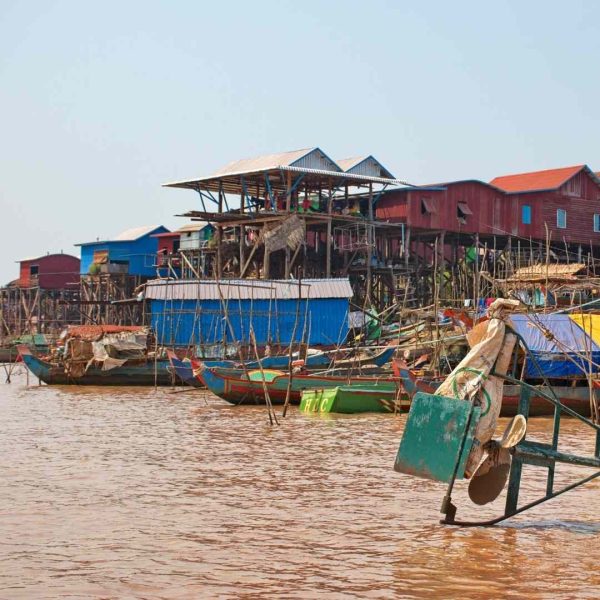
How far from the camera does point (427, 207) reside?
36.3 metres

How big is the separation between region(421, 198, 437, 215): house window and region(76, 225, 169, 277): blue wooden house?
16.9 m

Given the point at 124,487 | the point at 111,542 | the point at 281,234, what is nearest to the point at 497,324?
the point at 111,542

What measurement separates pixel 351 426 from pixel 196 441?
11.3 feet

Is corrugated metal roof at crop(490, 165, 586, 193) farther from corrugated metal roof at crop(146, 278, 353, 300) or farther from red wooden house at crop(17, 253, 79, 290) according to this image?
red wooden house at crop(17, 253, 79, 290)

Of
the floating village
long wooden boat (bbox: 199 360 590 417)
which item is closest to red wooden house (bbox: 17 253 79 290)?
the floating village

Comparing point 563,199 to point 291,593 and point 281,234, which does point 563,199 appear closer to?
point 281,234

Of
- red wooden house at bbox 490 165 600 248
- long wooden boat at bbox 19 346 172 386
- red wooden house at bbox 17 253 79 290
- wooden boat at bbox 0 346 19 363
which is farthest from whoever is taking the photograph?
red wooden house at bbox 17 253 79 290

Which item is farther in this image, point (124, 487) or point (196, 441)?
point (196, 441)

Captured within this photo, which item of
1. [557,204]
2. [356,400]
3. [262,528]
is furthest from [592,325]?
[557,204]

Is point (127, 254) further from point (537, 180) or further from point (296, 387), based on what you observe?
point (296, 387)

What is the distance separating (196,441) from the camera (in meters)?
15.2

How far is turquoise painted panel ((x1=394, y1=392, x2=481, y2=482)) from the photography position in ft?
25.6

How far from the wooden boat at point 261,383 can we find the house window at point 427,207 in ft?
52.9

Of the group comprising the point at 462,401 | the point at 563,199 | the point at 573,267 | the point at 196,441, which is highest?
the point at 563,199
